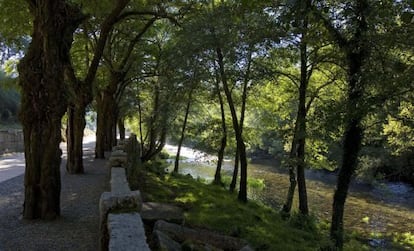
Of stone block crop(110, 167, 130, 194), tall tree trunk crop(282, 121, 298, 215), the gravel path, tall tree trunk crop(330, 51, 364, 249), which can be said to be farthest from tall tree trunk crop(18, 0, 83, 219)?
tall tree trunk crop(282, 121, 298, 215)

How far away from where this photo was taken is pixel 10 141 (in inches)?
976

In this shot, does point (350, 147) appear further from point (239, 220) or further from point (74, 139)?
point (74, 139)

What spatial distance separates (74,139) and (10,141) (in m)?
13.7

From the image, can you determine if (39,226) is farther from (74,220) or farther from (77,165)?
(77,165)

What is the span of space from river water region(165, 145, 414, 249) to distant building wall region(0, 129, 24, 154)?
35.9 feet

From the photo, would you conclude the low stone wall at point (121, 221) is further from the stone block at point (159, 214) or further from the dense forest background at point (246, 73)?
the dense forest background at point (246, 73)

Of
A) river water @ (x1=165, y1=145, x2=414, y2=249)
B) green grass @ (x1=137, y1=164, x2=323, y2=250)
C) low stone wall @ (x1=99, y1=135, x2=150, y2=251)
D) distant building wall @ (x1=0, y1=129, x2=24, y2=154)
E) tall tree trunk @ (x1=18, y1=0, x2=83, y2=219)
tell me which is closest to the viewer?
low stone wall @ (x1=99, y1=135, x2=150, y2=251)

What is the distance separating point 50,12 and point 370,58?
6.78m

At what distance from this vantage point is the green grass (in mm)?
11191

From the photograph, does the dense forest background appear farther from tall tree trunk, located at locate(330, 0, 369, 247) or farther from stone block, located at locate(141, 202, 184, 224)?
stone block, located at locate(141, 202, 184, 224)

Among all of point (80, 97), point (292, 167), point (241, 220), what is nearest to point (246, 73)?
point (292, 167)

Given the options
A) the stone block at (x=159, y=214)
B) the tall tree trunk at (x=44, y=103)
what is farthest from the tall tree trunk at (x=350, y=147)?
the tall tree trunk at (x=44, y=103)

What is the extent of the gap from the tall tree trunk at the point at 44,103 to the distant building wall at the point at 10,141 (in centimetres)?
1797

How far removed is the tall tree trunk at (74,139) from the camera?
524 inches
